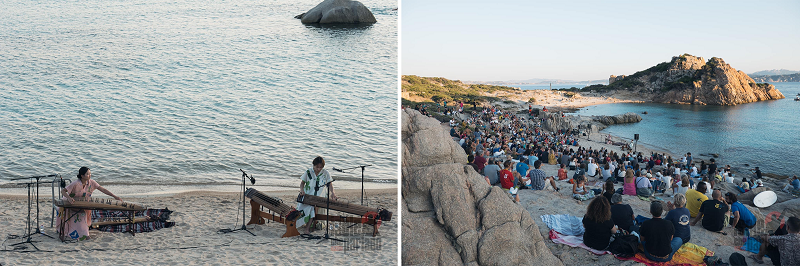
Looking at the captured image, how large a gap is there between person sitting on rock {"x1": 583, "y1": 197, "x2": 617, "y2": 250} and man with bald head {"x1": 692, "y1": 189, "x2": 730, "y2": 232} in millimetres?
1419

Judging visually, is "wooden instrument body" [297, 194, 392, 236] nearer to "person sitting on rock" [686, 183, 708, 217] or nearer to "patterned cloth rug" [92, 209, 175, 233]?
"patterned cloth rug" [92, 209, 175, 233]

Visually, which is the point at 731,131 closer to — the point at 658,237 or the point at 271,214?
the point at 658,237

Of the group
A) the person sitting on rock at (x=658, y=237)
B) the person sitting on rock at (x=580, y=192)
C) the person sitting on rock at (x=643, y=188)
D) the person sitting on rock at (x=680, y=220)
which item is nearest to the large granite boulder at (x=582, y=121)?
the person sitting on rock at (x=643, y=188)

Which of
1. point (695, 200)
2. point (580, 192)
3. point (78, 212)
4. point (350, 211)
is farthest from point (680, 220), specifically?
point (78, 212)

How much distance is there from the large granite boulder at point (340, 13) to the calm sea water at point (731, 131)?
20826 mm

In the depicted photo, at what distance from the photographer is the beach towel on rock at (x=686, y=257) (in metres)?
4.73

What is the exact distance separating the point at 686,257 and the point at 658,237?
46cm

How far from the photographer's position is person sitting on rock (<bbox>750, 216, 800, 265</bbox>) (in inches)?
173

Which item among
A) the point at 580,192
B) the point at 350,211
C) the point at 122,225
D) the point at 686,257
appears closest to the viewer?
the point at 686,257

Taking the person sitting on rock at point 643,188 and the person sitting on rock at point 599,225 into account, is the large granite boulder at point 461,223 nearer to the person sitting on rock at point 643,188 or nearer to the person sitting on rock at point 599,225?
the person sitting on rock at point 599,225

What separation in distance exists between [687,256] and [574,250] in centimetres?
108

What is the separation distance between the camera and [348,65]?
30906 millimetres

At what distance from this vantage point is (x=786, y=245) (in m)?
4.46

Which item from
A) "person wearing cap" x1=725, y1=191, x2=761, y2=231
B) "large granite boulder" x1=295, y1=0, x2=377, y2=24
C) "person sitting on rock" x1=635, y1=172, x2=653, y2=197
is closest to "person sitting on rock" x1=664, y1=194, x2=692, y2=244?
"person wearing cap" x1=725, y1=191, x2=761, y2=231
